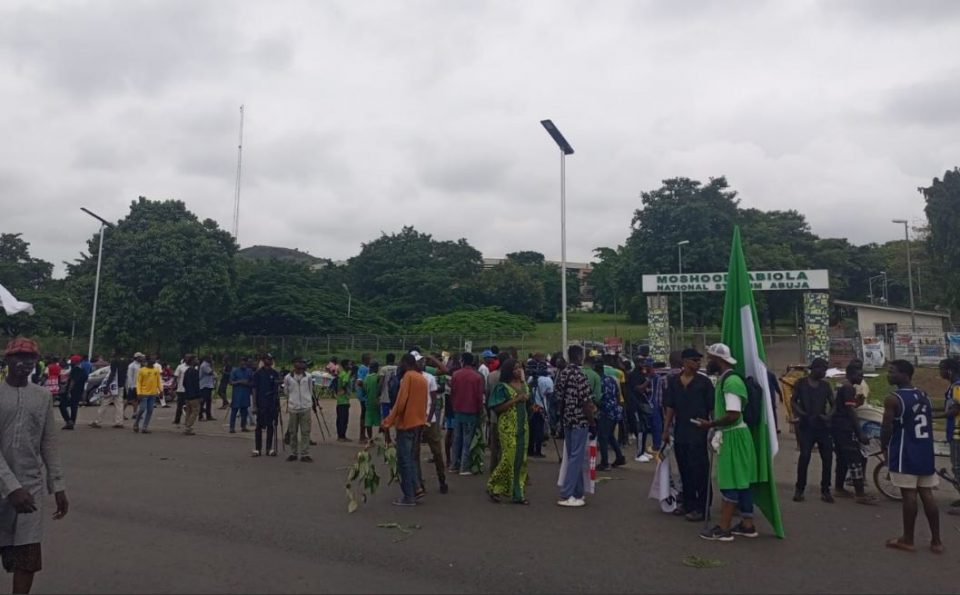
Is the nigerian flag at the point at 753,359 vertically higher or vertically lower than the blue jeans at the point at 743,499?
higher

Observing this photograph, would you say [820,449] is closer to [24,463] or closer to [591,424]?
[591,424]

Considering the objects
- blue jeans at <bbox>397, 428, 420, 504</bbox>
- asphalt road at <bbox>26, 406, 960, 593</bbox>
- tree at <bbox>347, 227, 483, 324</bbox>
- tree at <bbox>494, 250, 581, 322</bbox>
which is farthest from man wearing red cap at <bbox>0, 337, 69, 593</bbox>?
tree at <bbox>494, 250, 581, 322</bbox>

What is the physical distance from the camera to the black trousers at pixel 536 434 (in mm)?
11469

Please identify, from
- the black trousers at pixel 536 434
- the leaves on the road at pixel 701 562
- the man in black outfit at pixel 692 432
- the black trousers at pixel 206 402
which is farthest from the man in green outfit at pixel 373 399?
the leaves on the road at pixel 701 562

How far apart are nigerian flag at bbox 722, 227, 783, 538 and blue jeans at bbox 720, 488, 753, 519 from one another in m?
0.17

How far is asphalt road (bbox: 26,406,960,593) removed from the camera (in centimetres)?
526

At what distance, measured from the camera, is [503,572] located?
18.1 feet

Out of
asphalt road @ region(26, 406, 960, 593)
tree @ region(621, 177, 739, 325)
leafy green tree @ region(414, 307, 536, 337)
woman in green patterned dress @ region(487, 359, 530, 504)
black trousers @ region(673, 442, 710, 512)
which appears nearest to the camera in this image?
asphalt road @ region(26, 406, 960, 593)

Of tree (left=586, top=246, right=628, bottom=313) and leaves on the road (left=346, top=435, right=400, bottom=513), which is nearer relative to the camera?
leaves on the road (left=346, top=435, right=400, bottom=513)

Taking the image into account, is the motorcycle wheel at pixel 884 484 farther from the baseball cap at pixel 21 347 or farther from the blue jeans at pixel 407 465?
the baseball cap at pixel 21 347

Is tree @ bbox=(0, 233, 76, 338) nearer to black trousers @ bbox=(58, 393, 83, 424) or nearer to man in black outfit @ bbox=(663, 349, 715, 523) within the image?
black trousers @ bbox=(58, 393, 83, 424)

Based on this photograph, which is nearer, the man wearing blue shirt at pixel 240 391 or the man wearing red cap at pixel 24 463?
the man wearing red cap at pixel 24 463

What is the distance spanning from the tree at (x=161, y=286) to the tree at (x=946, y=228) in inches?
1613

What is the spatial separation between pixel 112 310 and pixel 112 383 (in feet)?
79.6
